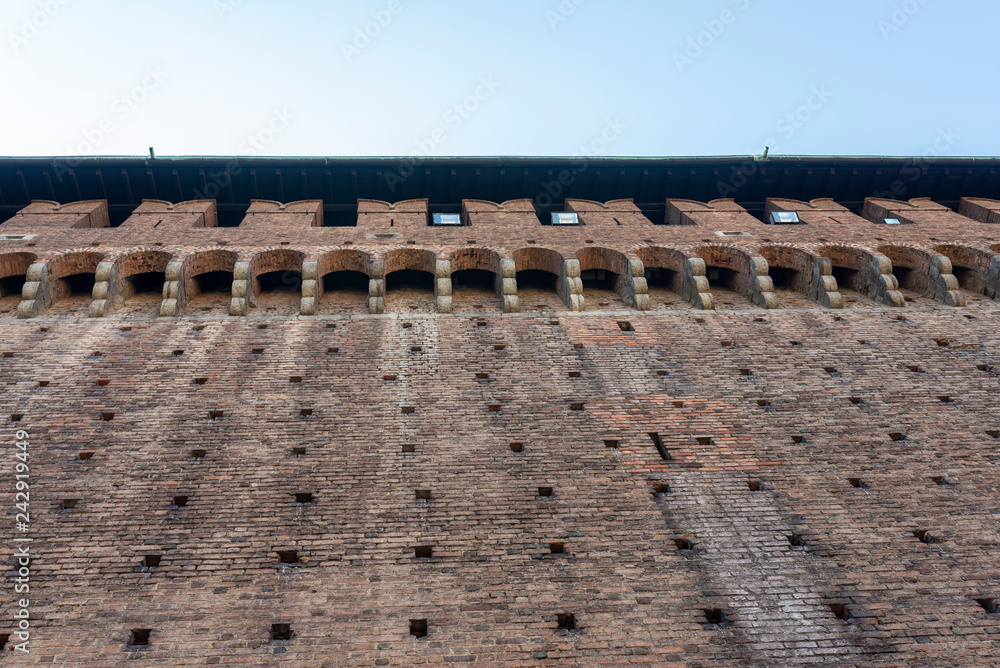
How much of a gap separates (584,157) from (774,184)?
31.2 ft

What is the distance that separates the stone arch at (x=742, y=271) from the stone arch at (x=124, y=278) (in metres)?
19.1

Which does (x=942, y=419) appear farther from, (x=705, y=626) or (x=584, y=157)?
(x=584, y=157)

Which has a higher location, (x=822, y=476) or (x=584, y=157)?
(x=584, y=157)

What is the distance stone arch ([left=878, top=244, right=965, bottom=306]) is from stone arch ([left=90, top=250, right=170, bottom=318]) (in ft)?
85.3

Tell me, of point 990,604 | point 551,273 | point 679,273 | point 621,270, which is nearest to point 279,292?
point 551,273

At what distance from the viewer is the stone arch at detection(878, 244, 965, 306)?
20328 millimetres

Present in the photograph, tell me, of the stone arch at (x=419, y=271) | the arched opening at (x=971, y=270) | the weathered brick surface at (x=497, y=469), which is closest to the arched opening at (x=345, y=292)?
the weathered brick surface at (x=497, y=469)

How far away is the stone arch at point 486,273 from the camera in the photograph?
19453 millimetres

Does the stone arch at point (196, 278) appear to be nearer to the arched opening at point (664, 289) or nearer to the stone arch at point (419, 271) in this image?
the stone arch at point (419, 271)

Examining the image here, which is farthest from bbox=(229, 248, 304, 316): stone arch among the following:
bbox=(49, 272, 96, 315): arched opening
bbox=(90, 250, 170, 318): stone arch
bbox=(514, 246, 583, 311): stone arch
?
bbox=(514, 246, 583, 311): stone arch

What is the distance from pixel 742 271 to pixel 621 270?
441cm

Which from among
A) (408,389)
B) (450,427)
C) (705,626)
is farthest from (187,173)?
(705,626)

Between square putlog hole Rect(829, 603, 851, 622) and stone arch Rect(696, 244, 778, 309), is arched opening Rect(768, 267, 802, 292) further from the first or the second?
square putlog hole Rect(829, 603, 851, 622)

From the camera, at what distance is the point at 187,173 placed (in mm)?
25844
